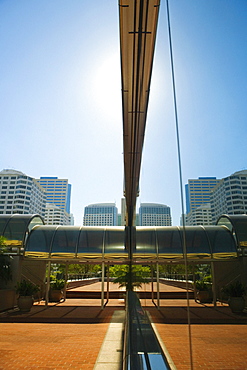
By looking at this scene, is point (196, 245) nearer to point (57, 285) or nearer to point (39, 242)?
point (39, 242)

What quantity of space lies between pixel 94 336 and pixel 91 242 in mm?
7908

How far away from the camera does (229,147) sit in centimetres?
87

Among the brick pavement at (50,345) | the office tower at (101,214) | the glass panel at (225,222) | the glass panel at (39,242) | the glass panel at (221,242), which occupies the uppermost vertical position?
the office tower at (101,214)

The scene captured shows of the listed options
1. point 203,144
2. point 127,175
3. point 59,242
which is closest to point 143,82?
point 203,144

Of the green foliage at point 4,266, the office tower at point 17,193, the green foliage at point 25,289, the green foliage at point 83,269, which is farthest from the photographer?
the office tower at point 17,193

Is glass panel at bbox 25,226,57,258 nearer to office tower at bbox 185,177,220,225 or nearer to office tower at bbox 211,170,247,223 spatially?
office tower at bbox 185,177,220,225

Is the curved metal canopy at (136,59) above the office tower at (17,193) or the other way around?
the other way around

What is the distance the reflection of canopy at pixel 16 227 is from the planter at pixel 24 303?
10.6ft

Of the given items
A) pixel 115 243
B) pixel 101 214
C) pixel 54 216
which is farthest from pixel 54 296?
pixel 54 216

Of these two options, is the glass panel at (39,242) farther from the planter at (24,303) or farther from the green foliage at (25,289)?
the planter at (24,303)

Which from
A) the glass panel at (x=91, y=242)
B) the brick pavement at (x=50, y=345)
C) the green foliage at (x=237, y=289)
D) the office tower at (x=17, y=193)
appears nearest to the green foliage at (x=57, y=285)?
the glass panel at (x=91, y=242)

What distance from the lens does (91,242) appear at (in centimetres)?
1581

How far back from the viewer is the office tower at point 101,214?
81056 millimetres

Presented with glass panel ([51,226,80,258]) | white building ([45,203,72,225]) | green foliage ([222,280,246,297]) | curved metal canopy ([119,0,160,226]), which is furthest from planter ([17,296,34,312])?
white building ([45,203,72,225])
